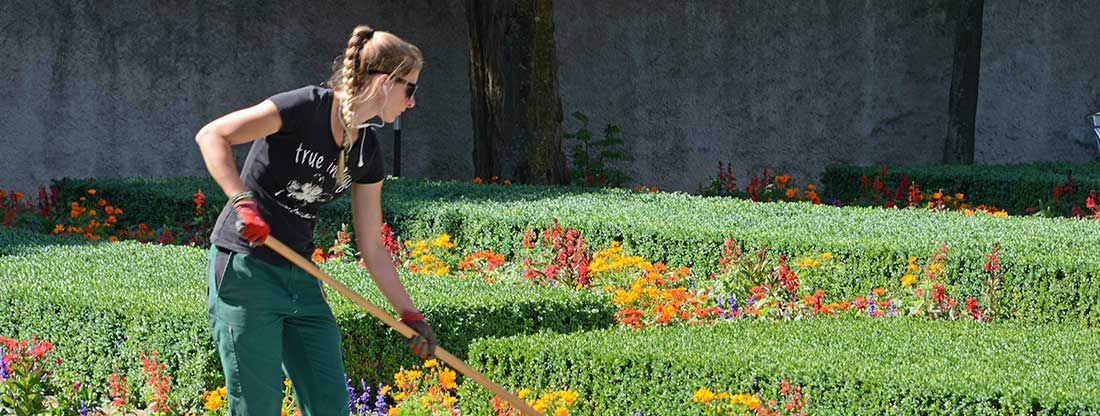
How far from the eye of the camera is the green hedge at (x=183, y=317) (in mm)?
4902

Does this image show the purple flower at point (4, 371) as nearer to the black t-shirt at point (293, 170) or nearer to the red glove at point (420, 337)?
the black t-shirt at point (293, 170)

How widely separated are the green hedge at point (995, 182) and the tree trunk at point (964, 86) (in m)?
2.69

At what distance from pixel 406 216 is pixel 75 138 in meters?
5.46

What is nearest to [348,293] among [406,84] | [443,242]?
[406,84]

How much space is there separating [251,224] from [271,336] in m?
0.42

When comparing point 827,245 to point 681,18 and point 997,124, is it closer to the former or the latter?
point 681,18

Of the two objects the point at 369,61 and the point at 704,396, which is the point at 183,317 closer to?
the point at 704,396

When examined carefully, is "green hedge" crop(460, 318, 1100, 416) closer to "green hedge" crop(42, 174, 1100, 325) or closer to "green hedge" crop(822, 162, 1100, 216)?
"green hedge" crop(42, 174, 1100, 325)

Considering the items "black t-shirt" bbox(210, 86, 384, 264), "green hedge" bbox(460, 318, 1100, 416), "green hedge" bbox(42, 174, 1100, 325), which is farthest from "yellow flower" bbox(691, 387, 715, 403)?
"green hedge" bbox(42, 174, 1100, 325)

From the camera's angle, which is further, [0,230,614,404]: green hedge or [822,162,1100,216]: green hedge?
[822,162,1100,216]: green hedge

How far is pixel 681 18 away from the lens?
14773mm

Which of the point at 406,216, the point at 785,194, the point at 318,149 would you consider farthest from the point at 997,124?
the point at 318,149

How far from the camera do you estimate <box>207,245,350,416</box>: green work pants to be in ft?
10.5

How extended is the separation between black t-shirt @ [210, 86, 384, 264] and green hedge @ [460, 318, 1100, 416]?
1.49 meters
